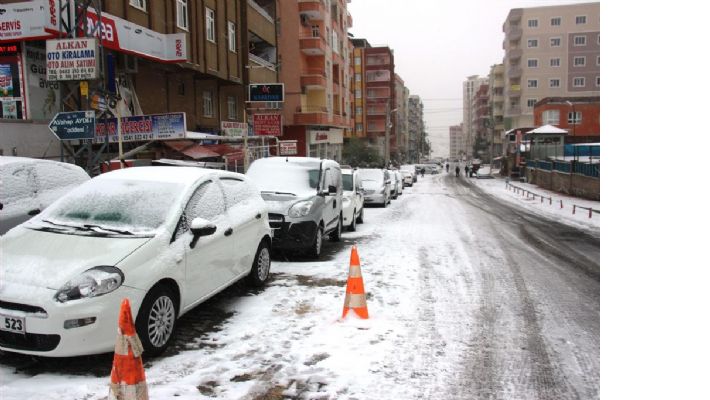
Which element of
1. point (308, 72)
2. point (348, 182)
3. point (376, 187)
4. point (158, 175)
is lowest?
point (376, 187)

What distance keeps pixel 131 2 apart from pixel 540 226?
14607 mm

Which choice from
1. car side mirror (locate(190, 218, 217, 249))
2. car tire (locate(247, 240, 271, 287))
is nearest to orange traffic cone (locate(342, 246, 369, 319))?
car side mirror (locate(190, 218, 217, 249))

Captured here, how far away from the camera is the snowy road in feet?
14.3

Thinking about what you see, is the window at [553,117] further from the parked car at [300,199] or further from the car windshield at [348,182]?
the parked car at [300,199]

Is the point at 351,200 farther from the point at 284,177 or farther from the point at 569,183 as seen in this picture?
the point at 569,183

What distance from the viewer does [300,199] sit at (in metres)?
9.88

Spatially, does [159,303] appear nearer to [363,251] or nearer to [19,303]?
[19,303]

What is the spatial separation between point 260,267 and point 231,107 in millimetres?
22299

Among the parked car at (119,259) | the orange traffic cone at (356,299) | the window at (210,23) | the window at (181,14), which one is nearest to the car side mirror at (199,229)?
the parked car at (119,259)

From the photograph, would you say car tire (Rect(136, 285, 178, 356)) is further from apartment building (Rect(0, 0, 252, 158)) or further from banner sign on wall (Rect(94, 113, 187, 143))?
banner sign on wall (Rect(94, 113, 187, 143))

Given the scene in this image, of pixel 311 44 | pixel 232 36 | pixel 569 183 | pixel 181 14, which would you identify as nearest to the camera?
pixel 181 14

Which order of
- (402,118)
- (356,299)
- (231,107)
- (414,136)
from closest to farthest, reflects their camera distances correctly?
(356,299), (231,107), (402,118), (414,136)

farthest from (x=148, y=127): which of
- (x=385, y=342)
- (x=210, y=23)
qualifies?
(x=210, y=23)

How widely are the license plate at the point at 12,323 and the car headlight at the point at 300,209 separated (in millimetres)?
5497
